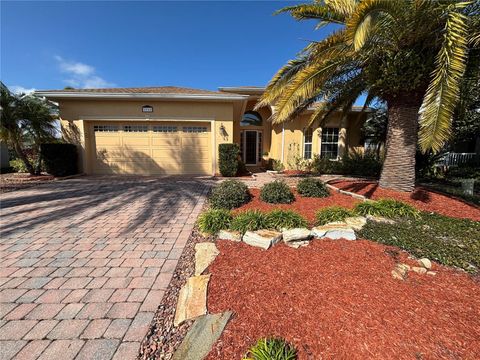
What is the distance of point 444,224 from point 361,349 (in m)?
3.71

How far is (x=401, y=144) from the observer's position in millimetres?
5789

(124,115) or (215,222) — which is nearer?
(215,222)

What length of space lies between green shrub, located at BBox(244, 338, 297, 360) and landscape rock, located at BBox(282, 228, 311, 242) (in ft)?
5.93

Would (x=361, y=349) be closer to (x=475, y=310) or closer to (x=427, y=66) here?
(x=475, y=310)

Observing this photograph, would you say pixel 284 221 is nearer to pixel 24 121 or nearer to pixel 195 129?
pixel 195 129

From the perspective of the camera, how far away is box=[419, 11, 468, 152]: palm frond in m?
3.78

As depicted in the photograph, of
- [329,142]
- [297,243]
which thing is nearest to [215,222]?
[297,243]

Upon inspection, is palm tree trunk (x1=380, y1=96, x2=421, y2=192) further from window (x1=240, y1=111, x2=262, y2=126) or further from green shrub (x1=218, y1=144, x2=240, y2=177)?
window (x1=240, y1=111, x2=262, y2=126)

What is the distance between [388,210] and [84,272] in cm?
530

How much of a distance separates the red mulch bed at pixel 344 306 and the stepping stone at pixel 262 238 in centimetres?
25

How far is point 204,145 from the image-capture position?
36.2 feet

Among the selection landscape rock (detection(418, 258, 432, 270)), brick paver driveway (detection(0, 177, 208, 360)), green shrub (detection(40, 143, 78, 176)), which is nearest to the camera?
brick paver driveway (detection(0, 177, 208, 360))

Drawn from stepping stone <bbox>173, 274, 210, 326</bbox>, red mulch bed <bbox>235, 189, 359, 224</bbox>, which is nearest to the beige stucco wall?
A: red mulch bed <bbox>235, 189, 359, 224</bbox>

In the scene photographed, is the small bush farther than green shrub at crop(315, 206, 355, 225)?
Yes
